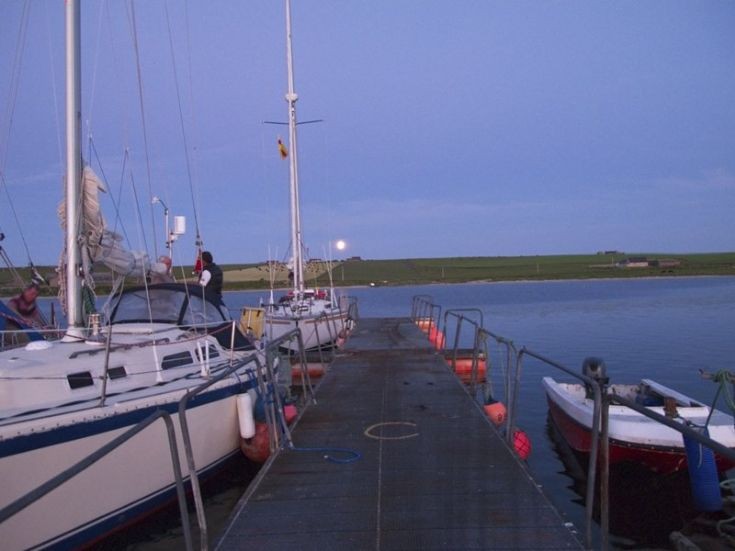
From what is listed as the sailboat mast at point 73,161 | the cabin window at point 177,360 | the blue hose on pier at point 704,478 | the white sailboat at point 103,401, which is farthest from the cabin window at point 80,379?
the blue hose on pier at point 704,478

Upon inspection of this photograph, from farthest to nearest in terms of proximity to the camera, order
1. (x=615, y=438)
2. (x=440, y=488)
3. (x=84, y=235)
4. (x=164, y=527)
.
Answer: (x=615, y=438) < (x=84, y=235) < (x=164, y=527) < (x=440, y=488)

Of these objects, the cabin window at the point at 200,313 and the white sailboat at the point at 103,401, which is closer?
the white sailboat at the point at 103,401

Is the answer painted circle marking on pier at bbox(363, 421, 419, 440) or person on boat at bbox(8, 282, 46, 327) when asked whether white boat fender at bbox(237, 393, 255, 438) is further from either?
person on boat at bbox(8, 282, 46, 327)

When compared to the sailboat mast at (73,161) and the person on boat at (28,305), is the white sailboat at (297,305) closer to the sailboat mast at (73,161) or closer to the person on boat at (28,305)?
the person on boat at (28,305)

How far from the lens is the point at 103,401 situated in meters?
6.64

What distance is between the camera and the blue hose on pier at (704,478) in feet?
26.2

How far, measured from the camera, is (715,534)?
8.00 m

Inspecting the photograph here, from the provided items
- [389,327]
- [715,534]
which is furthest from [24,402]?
[389,327]

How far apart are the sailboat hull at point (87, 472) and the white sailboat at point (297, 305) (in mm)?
11462

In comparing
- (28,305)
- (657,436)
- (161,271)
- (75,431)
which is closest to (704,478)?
(657,436)

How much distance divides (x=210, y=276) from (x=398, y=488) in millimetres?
6369

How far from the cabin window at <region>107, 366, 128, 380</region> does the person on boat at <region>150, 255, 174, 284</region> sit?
10.6 feet

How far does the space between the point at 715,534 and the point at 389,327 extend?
15036mm

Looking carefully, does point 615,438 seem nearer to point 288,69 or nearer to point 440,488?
point 440,488
